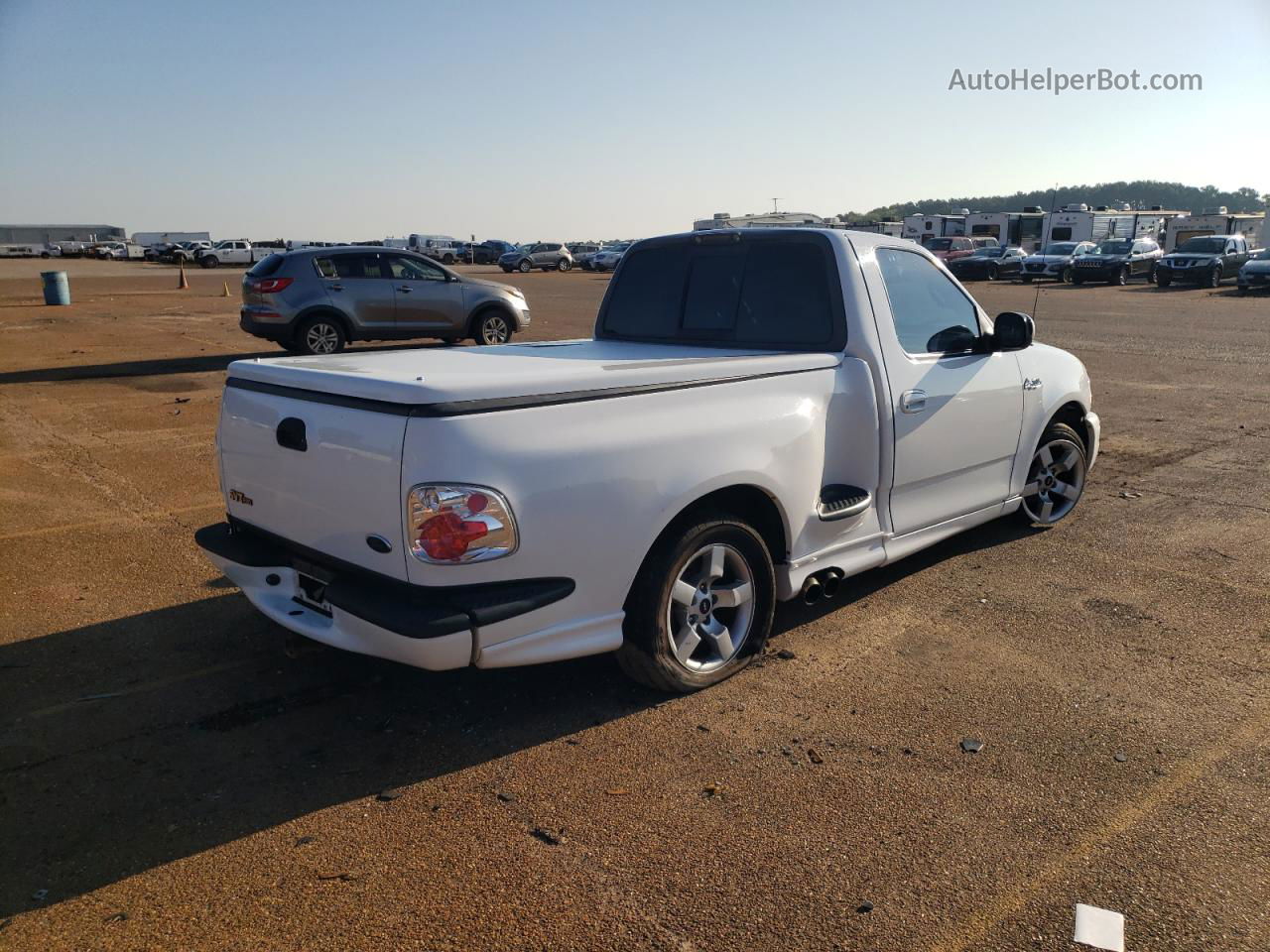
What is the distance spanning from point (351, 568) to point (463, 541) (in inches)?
21.5

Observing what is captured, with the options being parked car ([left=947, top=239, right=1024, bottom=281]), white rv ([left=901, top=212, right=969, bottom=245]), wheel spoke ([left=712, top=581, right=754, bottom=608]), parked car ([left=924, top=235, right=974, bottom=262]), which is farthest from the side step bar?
white rv ([left=901, top=212, right=969, bottom=245])

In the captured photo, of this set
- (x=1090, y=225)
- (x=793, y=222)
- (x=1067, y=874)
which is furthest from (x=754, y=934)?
(x=1090, y=225)

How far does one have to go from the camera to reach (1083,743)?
3.54 meters

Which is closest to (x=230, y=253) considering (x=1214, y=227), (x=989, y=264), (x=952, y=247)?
(x=952, y=247)

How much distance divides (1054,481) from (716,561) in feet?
11.0

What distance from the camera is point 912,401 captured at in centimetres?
457

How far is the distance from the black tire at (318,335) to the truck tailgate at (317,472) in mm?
10421

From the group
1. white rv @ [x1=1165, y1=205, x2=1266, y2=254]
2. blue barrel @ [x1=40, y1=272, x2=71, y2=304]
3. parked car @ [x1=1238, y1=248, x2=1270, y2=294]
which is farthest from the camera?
white rv @ [x1=1165, y1=205, x2=1266, y2=254]

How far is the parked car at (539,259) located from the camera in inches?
2244

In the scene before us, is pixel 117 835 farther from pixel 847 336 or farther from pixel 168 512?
pixel 168 512

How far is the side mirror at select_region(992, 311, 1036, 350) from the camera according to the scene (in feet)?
16.6

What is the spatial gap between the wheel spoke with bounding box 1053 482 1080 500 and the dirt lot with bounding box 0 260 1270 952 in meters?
0.34

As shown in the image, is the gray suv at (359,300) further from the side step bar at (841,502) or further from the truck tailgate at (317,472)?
the side step bar at (841,502)

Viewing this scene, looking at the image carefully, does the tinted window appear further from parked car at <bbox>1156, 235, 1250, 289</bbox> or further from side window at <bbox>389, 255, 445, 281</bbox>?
parked car at <bbox>1156, 235, 1250, 289</bbox>
